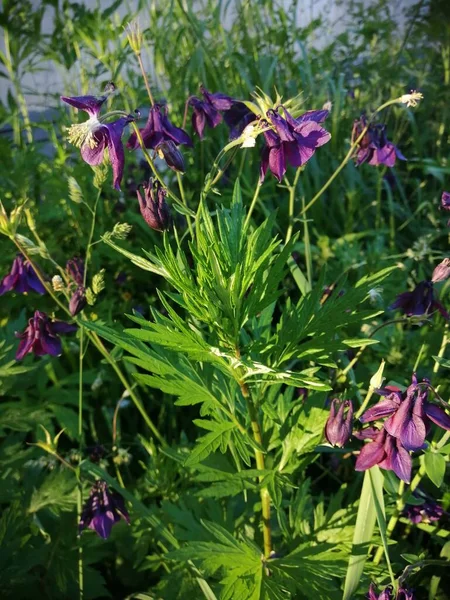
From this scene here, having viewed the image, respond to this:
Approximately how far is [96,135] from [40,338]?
65 centimetres

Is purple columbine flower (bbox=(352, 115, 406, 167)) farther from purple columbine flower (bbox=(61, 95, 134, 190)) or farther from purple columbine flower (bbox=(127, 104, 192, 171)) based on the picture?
purple columbine flower (bbox=(61, 95, 134, 190))

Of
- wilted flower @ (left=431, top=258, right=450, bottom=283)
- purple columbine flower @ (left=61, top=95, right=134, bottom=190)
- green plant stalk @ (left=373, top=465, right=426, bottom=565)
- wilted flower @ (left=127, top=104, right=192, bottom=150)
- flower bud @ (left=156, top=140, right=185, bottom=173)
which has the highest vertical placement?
purple columbine flower @ (left=61, top=95, right=134, bottom=190)

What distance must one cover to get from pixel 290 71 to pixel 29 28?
1.67 metres

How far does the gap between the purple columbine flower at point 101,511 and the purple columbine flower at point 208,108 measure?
98cm

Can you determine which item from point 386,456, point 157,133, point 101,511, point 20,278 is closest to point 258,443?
point 386,456

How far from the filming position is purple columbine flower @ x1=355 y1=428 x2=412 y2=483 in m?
1.17

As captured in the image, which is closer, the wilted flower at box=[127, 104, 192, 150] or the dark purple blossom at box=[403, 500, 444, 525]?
the wilted flower at box=[127, 104, 192, 150]

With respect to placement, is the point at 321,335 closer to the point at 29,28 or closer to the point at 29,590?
the point at 29,590

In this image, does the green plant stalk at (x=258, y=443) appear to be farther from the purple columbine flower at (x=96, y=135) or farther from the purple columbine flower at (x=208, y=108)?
the purple columbine flower at (x=208, y=108)

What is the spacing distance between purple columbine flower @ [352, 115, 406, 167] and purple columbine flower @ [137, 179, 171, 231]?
0.77 metres

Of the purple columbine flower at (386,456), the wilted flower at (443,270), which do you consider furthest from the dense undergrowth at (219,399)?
the wilted flower at (443,270)

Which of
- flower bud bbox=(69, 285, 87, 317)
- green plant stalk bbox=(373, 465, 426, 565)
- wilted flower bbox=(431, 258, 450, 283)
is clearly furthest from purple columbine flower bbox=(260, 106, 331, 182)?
green plant stalk bbox=(373, 465, 426, 565)

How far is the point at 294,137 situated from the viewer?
1.26 m

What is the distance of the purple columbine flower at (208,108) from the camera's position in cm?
165
